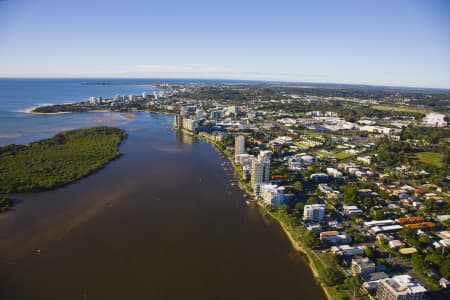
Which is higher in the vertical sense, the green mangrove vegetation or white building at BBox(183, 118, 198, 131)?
white building at BBox(183, 118, 198, 131)

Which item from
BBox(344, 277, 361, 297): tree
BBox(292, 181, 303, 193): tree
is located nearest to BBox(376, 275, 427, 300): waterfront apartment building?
BBox(344, 277, 361, 297): tree

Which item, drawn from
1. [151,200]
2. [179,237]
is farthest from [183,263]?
[151,200]

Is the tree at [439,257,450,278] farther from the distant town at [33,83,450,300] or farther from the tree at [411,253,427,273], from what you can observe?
the tree at [411,253,427,273]

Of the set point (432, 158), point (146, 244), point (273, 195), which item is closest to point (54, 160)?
point (146, 244)

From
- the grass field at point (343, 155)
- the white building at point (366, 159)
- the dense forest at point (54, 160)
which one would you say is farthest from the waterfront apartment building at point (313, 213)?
the dense forest at point (54, 160)

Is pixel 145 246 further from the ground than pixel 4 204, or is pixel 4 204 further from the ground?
pixel 4 204

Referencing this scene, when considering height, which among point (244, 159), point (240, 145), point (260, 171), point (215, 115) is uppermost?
point (215, 115)

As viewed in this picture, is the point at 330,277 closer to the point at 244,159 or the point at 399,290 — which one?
the point at 399,290
